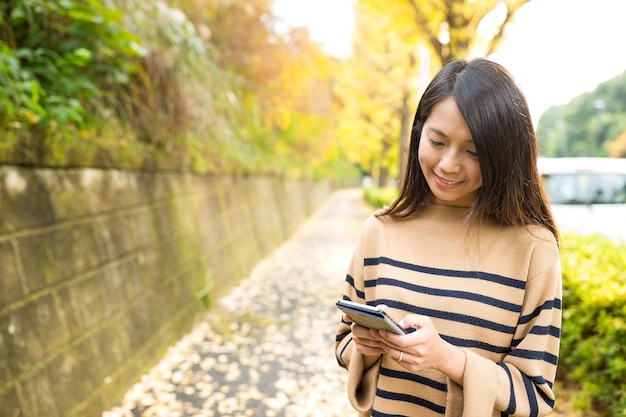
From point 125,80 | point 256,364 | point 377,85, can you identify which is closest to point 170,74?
point 125,80

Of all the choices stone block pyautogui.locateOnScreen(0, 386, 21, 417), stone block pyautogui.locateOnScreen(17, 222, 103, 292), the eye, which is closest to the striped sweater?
the eye

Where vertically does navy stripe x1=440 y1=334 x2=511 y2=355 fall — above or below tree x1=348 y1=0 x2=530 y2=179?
below

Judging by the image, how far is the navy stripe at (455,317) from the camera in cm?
131

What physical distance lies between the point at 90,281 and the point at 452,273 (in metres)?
2.82

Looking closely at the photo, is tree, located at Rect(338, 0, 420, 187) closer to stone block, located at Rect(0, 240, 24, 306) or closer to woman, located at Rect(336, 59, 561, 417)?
stone block, located at Rect(0, 240, 24, 306)

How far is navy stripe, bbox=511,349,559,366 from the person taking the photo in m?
1.24

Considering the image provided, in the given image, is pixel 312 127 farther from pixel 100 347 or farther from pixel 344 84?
pixel 100 347

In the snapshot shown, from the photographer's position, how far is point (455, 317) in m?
1.35

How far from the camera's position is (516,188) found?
1.32 m

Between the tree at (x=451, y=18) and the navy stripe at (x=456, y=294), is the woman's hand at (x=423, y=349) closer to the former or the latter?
the navy stripe at (x=456, y=294)

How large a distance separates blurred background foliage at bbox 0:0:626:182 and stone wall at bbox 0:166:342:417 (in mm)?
266

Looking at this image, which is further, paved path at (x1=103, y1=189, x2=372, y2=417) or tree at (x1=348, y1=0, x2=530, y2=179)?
tree at (x1=348, y1=0, x2=530, y2=179)

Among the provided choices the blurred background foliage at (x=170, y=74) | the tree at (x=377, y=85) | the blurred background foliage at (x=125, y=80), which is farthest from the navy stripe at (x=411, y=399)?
the tree at (x=377, y=85)

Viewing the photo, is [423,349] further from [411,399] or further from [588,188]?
[588,188]
